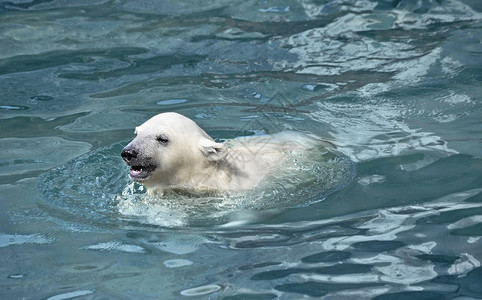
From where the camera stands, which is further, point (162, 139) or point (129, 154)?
point (162, 139)

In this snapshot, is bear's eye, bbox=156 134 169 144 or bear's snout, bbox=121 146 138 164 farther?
bear's eye, bbox=156 134 169 144

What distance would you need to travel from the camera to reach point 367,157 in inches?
242

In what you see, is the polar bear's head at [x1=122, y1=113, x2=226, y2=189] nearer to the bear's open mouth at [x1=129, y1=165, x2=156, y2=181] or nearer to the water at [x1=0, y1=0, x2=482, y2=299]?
the bear's open mouth at [x1=129, y1=165, x2=156, y2=181]

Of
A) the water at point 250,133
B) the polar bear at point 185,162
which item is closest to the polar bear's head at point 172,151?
the polar bear at point 185,162

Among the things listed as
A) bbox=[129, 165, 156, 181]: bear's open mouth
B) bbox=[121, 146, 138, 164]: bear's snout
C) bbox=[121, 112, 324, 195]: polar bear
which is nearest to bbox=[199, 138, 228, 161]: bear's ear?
bbox=[121, 112, 324, 195]: polar bear

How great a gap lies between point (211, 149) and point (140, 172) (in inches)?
22.0

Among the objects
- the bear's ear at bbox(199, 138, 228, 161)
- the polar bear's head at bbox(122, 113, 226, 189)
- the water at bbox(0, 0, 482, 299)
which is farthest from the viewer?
the bear's ear at bbox(199, 138, 228, 161)

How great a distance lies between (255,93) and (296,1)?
2.86 meters

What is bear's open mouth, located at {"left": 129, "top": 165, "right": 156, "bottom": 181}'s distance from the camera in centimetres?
545

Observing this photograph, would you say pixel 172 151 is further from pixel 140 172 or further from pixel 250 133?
pixel 250 133

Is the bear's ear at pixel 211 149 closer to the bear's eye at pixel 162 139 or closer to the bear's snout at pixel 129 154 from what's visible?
the bear's eye at pixel 162 139

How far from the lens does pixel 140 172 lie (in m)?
5.48

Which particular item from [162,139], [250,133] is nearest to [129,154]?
[162,139]

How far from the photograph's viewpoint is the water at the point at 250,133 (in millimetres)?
4402
